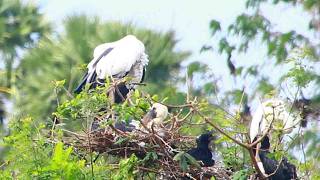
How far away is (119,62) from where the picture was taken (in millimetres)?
6578

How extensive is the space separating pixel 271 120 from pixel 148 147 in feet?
2.40

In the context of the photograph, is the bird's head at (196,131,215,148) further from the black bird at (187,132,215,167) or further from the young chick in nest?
the young chick in nest

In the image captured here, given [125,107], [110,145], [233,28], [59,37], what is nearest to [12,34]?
[59,37]

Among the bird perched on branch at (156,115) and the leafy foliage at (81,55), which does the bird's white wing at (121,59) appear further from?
the leafy foliage at (81,55)

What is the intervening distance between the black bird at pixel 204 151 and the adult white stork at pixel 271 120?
0.89ft

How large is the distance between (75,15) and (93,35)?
42cm

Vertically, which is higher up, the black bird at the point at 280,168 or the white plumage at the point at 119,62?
the white plumage at the point at 119,62

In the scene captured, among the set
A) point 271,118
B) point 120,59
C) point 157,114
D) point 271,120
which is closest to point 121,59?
point 120,59

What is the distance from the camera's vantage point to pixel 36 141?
4695 mm

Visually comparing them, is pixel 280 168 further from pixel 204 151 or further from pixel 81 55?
pixel 81 55

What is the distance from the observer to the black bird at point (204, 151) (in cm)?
548

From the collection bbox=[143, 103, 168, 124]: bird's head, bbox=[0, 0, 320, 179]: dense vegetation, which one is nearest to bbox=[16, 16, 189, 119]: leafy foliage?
bbox=[0, 0, 320, 179]: dense vegetation

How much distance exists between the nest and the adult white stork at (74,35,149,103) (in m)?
1.03

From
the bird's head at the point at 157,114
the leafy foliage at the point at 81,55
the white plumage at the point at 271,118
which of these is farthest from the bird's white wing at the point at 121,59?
the leafy foliage at the point at 81,55
